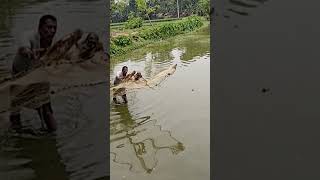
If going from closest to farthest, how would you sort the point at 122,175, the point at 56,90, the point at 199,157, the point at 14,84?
the point at 14,84 → the point at 56,90 → the point at 122,175 → the point at 199,157

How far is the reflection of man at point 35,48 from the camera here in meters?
2.96

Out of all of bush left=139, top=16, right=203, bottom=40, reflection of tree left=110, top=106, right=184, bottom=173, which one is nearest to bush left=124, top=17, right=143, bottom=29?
bush left=139, top=16, right=203, bottom=40

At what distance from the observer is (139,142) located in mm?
6012

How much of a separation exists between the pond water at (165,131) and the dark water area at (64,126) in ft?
4.87

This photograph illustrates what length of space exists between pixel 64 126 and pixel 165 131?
10.7 feet
